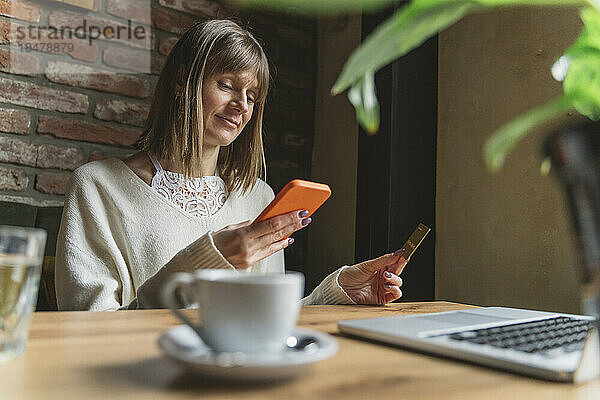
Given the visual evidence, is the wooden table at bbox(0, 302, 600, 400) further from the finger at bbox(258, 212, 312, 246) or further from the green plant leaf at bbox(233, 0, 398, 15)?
the finger at bbox(258, 212, 312, 246)

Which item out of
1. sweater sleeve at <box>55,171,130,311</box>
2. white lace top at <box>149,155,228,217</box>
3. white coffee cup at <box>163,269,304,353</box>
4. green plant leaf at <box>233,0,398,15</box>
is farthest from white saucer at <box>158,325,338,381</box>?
white lace top at <box>149,155,228,217</box>

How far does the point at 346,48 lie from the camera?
216 cm

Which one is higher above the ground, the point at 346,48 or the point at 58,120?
the point at 346,48

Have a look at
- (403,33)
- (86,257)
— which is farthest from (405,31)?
(86,257)

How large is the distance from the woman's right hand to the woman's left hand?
16 centimetres

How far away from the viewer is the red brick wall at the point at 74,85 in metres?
1.73

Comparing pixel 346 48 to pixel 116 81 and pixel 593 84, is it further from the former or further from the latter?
pixel 593 84

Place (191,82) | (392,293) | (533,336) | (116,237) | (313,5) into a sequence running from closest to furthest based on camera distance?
(313,5) < (533,336) < (392,293) < (116,237) < (191,82)

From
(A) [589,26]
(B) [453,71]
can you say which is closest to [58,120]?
(B) [453,71]

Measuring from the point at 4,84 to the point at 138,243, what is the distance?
793 mm

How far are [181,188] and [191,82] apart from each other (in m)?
0.26

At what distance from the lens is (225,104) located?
1410 millimetres

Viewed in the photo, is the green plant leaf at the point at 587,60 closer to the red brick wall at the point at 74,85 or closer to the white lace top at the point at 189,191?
the white lace top at the point at 189,191

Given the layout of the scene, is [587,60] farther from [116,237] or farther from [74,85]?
[74,85]
